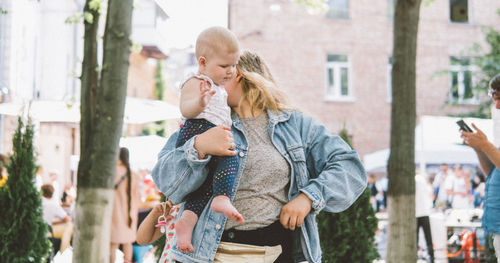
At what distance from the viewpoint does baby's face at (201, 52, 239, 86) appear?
2.32m

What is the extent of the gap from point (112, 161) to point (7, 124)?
11.7 metres

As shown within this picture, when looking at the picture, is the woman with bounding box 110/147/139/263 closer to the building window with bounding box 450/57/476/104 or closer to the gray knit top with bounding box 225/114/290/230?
the gray knit top with bounding box 225/114/290/230

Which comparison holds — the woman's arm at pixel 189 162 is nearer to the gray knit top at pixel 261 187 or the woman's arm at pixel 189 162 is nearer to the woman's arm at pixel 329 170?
the gray knit top at pixel 261 187

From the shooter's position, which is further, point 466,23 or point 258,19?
point 466,23

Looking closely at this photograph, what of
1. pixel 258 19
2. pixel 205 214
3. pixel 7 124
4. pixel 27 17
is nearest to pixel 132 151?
pixel 7 124

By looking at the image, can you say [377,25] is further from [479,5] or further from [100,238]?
[100,238]

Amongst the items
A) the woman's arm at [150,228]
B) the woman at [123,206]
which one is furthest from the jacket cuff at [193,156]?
the woman at [123,206]

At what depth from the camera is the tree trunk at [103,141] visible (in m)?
6.14

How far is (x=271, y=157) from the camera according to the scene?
2340mm

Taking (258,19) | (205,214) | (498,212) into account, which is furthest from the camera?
(258,19)

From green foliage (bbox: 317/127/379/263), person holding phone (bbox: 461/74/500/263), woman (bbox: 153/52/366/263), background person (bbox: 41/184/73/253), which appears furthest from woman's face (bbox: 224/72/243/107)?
background person (bbox: 41/184/73/253)

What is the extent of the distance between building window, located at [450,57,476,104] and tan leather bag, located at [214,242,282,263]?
23498 millimetres

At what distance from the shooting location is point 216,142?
2148mm

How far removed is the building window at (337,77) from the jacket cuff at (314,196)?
877 inches
